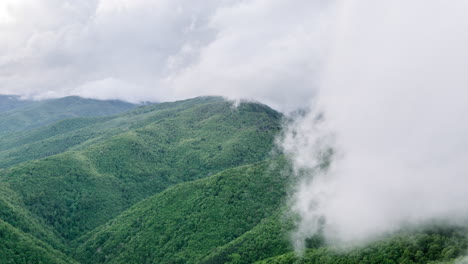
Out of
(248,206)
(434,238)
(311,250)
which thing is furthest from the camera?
(248,206)

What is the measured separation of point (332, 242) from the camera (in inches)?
4766

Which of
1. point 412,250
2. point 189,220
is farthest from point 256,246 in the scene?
point 412,250

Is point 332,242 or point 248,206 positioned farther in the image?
point 248,206

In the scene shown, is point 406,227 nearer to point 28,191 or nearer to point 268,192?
point 268,192

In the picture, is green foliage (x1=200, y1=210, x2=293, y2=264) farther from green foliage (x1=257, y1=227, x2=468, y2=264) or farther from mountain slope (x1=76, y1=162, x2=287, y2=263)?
green foliage (x1=257, y1=227, x2=468, y2=264)

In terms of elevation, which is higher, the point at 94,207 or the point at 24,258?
the point at 94,207

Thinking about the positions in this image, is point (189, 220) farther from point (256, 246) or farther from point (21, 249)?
point (21, 249)

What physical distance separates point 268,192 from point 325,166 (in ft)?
129

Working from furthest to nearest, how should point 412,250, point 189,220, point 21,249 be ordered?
point 189,220
point 21,249
point 412,250

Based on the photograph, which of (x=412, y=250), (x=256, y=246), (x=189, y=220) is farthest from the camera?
(x=189, y=220)

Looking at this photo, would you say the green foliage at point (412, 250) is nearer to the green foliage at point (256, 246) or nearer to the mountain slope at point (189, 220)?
the green foliage at point (256, 246)

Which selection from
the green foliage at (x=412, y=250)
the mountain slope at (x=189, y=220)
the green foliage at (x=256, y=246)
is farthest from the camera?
the mountain slope at (x=189, y=220)

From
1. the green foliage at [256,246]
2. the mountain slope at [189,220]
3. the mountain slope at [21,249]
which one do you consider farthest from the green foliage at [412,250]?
the mountain slope at [21,249]

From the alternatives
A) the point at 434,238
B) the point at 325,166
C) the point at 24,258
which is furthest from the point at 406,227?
the point at 24,258
